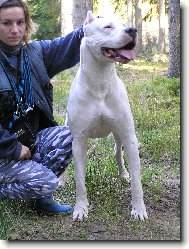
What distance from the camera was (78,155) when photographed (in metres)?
2.14

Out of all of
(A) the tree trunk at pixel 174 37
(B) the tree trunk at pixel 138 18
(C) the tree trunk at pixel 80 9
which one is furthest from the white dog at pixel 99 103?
(C) the tree trunk at pixel 80 9

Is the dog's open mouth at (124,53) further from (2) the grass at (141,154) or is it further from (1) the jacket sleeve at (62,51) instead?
(2) the grass at (141,154)

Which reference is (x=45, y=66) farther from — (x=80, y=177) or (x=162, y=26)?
(x=162, y=26)

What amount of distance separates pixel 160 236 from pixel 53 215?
0.55 m

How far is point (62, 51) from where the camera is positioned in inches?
85.7

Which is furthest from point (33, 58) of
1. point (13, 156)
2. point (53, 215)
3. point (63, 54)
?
point (53, 215)

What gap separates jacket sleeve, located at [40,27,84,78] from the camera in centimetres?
215

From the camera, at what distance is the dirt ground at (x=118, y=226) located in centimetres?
194

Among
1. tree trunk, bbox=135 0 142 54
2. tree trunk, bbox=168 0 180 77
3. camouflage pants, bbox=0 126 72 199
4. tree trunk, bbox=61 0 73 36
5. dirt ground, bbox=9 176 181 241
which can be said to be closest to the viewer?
dirt ground, bbox=9 176 181 241

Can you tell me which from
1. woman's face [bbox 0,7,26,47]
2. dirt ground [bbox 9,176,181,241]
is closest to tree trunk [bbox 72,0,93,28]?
woman's face [bbox 0,7,26,47]

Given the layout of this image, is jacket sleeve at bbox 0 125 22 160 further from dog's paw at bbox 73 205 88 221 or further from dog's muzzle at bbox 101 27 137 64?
dog's muzzle at bbox 101 27 137 64

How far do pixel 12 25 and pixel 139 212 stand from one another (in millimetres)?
983

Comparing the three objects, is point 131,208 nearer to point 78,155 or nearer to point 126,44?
point 78,155

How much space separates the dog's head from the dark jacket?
17 centimetres
